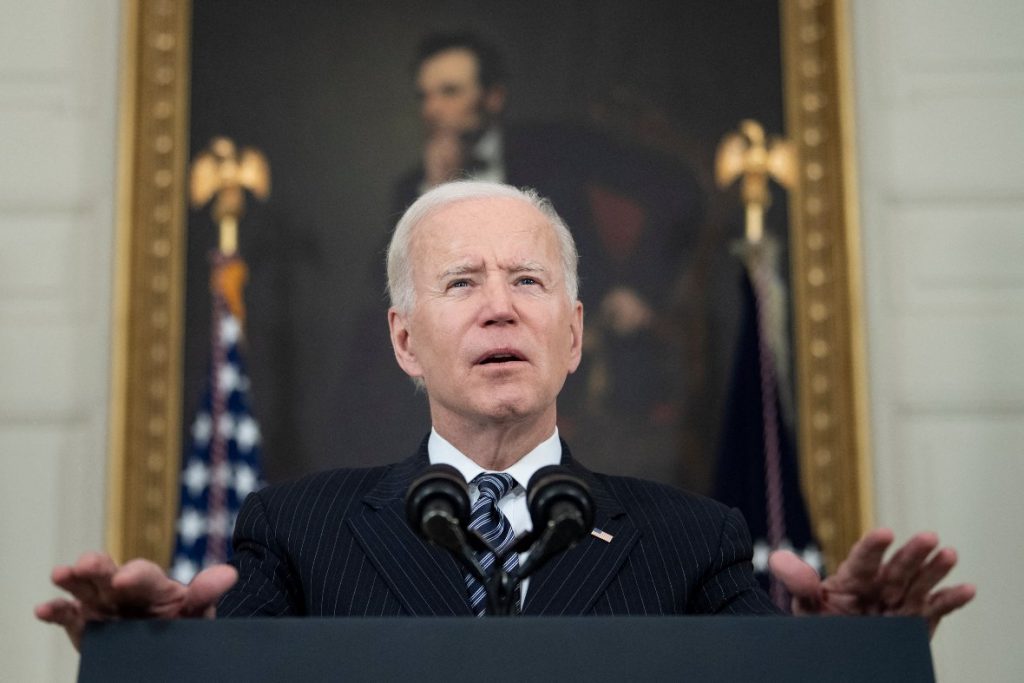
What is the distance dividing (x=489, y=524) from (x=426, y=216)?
0.69 m

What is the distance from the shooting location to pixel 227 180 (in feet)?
16.9

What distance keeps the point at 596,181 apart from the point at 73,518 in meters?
2.38

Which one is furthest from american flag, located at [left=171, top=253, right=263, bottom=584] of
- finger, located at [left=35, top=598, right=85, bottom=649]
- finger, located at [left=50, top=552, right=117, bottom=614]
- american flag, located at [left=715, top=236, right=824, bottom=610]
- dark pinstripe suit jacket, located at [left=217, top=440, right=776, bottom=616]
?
Answer: finger, located at [left=50, top=552, right=117, bottom=614]

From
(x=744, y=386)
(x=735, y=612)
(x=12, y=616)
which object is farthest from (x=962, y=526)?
(x=12, y=616)

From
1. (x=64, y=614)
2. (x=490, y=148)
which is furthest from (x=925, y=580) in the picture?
(x=490, y=148)

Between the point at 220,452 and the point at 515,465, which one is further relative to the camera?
the point at 220,452

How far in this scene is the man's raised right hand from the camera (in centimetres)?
176

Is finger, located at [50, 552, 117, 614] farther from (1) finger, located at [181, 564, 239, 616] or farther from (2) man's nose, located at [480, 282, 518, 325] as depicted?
(2) man's nose, located at [480, 282, 518, 325]

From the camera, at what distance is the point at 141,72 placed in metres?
5.21

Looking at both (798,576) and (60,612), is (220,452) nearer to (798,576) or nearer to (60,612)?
(60,612)

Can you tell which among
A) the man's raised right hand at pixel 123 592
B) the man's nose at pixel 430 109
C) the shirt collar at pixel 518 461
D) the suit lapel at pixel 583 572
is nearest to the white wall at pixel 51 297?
the man's nose at pixel 430 109

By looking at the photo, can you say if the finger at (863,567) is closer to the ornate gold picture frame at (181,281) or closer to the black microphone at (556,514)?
the black microphone at (556,514)

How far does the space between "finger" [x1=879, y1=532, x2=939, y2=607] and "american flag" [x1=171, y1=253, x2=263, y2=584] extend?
328 cm

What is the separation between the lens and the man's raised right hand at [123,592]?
5.78ft
